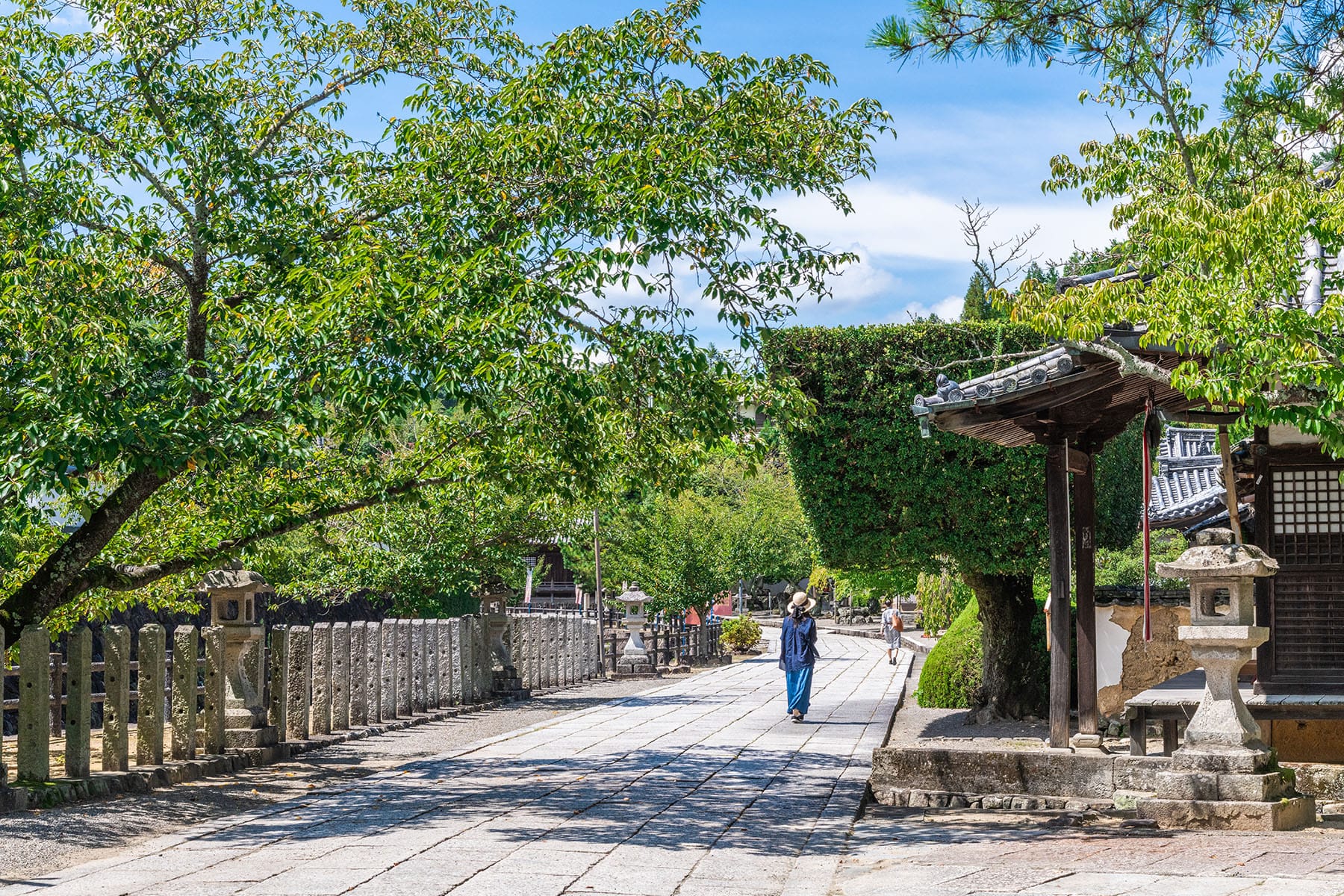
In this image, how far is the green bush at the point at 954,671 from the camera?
1658 centimetres

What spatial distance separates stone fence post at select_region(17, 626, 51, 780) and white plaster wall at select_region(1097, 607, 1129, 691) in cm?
1002

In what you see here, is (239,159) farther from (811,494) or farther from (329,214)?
(811,494)

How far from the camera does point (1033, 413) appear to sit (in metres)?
10.0

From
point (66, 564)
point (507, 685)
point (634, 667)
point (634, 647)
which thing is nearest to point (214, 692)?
point (66, 564)

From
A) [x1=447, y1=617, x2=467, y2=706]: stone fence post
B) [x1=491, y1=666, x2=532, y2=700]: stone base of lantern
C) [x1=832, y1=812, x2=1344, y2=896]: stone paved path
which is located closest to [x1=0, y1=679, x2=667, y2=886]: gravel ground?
Result: [x1=447, y1=617, x2=467, y2=706]: stone fence post

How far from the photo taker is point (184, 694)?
11.3 meters

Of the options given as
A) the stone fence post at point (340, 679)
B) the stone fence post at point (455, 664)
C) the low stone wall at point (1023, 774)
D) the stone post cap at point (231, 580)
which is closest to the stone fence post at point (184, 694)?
the stone post cap at point (231, 580)

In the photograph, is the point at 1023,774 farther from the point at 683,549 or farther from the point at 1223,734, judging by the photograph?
the point at 683,549

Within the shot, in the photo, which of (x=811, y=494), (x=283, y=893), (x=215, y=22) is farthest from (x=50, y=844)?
(x=811, y=494)

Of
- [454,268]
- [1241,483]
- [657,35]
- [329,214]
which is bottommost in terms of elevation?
[1241,483]

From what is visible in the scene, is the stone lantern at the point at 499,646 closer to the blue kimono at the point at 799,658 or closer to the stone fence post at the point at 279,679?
the blue kimono at the point at 799,658

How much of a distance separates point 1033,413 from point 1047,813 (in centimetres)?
296

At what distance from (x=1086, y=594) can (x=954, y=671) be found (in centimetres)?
675

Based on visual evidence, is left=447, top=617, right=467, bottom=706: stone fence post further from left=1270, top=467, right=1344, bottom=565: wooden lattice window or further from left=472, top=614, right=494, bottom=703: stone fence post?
left=1270, top=467, right=1344, bottom=565: wooden lattice window
